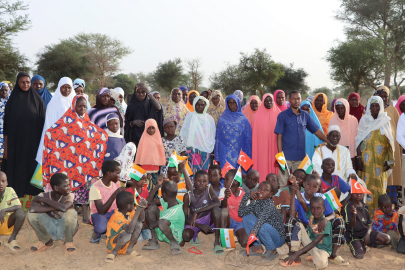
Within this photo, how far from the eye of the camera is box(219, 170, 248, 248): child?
4634 mm

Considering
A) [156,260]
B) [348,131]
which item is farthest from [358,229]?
[156,260]

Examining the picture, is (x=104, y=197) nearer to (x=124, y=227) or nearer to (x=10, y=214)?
(x=124, y=227)

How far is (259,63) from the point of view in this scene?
3066cm

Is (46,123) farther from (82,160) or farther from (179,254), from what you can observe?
(179,254)

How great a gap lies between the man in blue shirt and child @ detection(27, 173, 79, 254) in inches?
137

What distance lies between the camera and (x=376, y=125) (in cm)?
580

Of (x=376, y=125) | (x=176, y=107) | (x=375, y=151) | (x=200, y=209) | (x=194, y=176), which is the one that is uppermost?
(x=176, y=107)

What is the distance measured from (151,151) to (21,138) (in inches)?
86.5

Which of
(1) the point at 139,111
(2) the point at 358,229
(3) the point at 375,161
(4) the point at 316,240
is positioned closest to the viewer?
(4) the point at 316,240

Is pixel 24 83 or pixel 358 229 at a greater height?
pixel 24 83

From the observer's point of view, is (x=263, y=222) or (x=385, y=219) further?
(x=385, y=219)

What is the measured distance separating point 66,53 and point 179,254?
31.6 meters

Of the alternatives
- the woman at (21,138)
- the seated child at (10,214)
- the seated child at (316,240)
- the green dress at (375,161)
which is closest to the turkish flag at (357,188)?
the seated child at (316,240)

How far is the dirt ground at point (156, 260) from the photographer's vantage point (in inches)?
160
